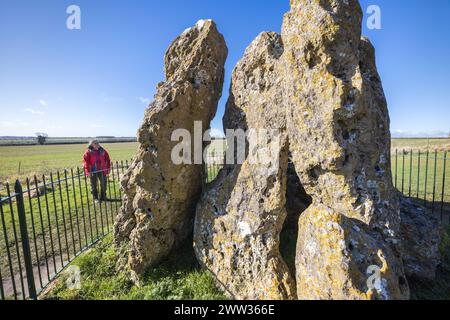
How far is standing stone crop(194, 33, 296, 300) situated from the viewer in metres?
3.76

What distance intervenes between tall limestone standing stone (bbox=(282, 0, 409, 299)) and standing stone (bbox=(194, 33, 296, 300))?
0.36 metres

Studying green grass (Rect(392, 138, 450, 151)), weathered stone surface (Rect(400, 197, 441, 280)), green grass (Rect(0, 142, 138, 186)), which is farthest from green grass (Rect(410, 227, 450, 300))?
green grass (Rect(0, 142, 138, 186))

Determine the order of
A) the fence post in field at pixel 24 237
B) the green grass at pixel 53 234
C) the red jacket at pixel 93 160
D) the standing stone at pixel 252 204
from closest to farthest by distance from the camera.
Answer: the standing stone at pixel 252 204 → the fence post in field at pixel 24 237 → the green grass at pixel 53 234 → the red jacket at pixel 93 160

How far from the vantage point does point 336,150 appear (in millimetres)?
3357

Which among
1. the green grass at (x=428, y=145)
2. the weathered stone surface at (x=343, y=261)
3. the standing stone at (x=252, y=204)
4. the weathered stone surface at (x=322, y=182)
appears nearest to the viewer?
the weathered stone surface at (x=343, y=261)

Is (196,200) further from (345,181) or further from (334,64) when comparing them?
(334,64)

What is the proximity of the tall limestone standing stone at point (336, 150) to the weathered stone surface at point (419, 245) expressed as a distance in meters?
1.19

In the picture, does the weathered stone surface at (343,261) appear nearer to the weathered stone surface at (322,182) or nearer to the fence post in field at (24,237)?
the weathered stone surface at (322,182)

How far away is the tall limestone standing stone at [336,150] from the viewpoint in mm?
3014

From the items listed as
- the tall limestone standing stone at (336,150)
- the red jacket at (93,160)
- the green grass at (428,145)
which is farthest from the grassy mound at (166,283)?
the green grass at (428,145)
